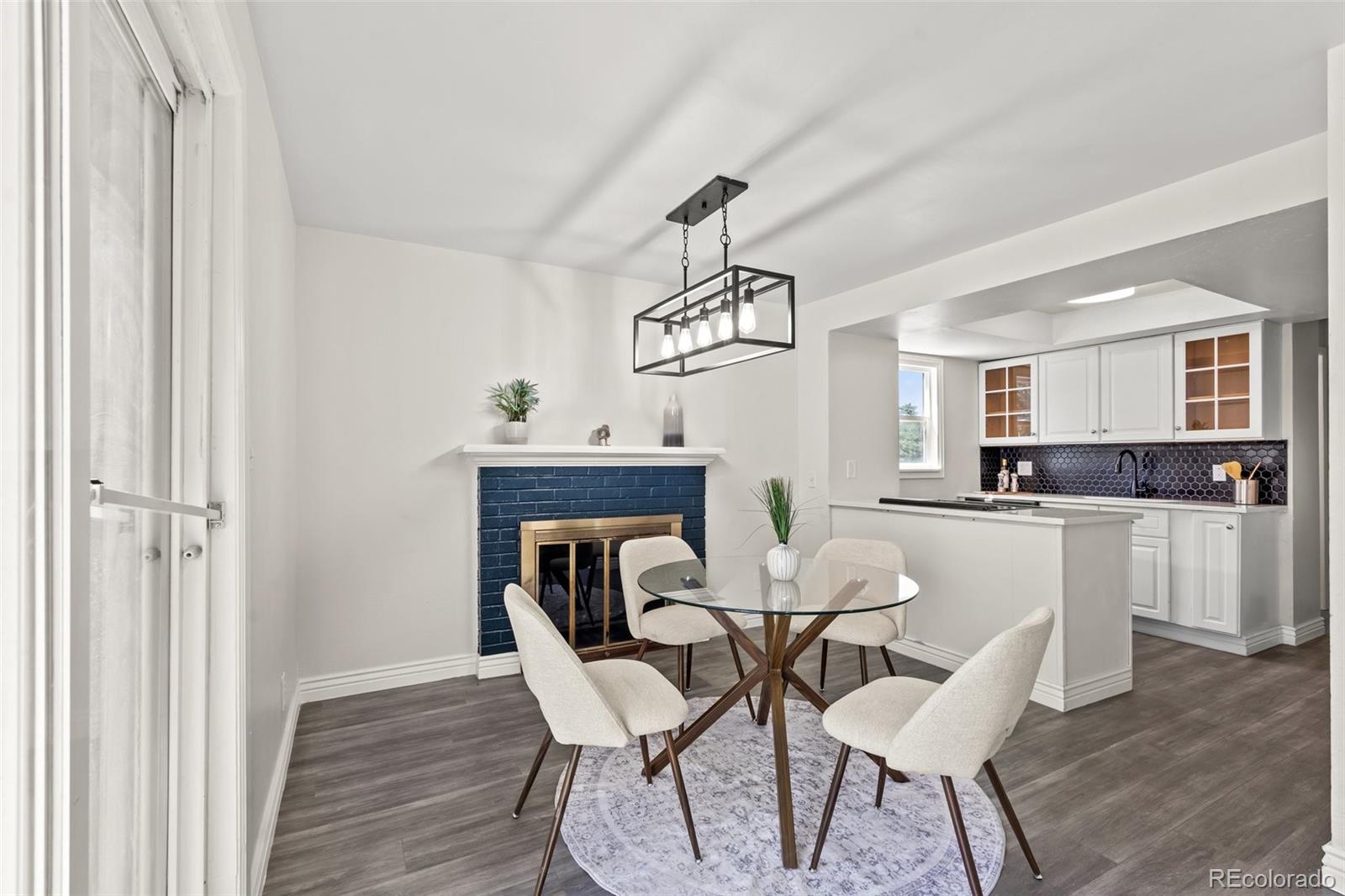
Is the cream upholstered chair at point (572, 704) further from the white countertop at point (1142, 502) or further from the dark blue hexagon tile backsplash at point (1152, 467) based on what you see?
the dark blue hexagon tile backsplash at point (1152, 467)

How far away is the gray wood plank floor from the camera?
6.47 ft

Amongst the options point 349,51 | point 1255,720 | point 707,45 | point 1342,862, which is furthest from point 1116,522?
point 349,51

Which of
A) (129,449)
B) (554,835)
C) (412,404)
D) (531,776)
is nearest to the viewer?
(129,449)

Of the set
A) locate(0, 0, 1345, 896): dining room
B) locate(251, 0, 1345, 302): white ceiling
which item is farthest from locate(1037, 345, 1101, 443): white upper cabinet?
locate(251, 0, 1345, 302): white ceiling

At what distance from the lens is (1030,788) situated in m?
2.45

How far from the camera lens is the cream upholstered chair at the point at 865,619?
3062 mm

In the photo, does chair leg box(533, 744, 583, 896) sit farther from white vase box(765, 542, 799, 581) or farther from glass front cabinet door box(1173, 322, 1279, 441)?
glass front cabinet door box(1173, 322, 1279, 441)

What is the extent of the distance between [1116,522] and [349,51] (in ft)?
13.2

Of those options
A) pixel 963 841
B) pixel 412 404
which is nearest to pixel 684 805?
pixel 963 841

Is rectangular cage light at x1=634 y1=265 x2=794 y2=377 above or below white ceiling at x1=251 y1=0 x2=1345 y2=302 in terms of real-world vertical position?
below

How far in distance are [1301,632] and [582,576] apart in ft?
15.8

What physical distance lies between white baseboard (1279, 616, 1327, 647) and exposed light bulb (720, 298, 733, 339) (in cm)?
471

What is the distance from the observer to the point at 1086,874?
1.95 m

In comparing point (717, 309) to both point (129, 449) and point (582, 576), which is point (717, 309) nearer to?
point (129, 449)
